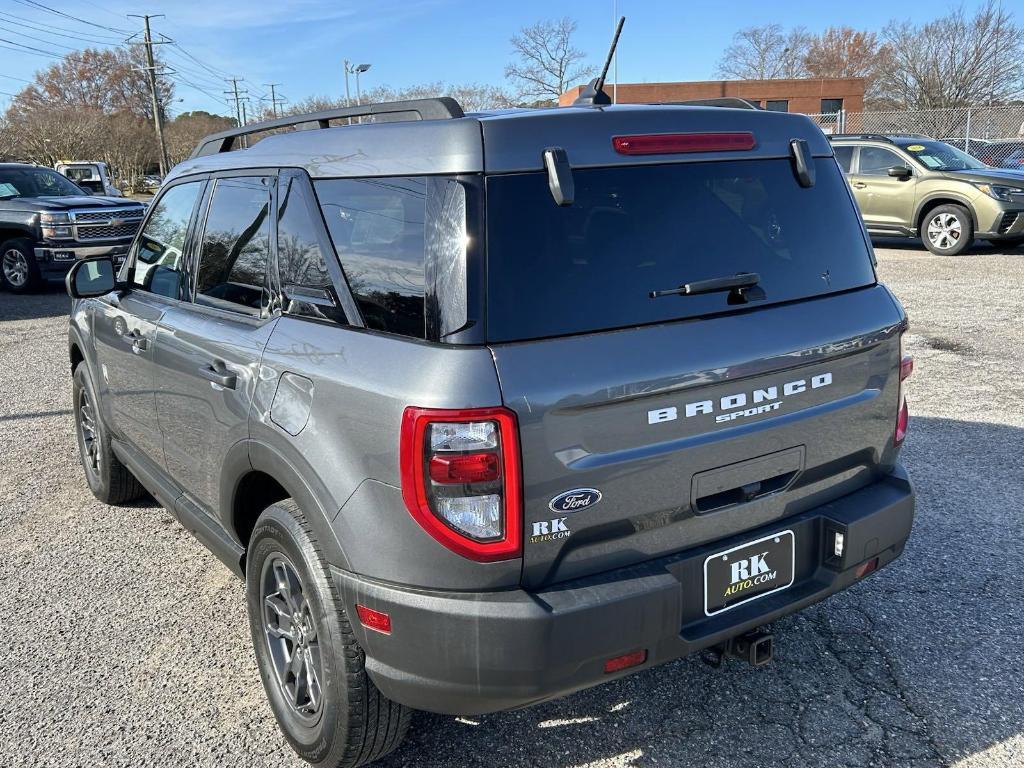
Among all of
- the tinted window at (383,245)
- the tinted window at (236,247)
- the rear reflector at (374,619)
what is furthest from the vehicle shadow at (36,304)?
the rear reflector at (374,619)

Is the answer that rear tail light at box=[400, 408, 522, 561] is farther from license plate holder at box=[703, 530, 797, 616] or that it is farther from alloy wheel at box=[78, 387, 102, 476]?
alloy wheel at box=[78, 387, 102, 476]

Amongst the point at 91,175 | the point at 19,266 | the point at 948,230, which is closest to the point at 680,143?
the point at 948,230

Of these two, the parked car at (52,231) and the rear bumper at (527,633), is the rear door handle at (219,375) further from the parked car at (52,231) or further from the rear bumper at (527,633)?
the parked car at (52,231)

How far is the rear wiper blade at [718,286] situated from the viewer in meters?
2.36

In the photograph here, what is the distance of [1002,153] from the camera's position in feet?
71.8

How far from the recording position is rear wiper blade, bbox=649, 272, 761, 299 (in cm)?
236

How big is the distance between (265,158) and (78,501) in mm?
3030

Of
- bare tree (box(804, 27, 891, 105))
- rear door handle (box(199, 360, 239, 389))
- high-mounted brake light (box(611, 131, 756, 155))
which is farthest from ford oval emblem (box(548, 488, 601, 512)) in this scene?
bare tree (box(804, 27, 891, 105))

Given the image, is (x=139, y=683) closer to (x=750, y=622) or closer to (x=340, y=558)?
(x=340, y=558)

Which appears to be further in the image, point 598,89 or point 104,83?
point 104,83

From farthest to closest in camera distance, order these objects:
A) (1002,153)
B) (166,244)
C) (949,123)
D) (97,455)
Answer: (949,123)
(1002,153)
(97,455)
(166,244)

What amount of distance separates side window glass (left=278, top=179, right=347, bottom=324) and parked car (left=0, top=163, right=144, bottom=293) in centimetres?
1106

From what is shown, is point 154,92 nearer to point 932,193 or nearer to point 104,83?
point 104,83

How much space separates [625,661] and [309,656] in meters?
1.01
